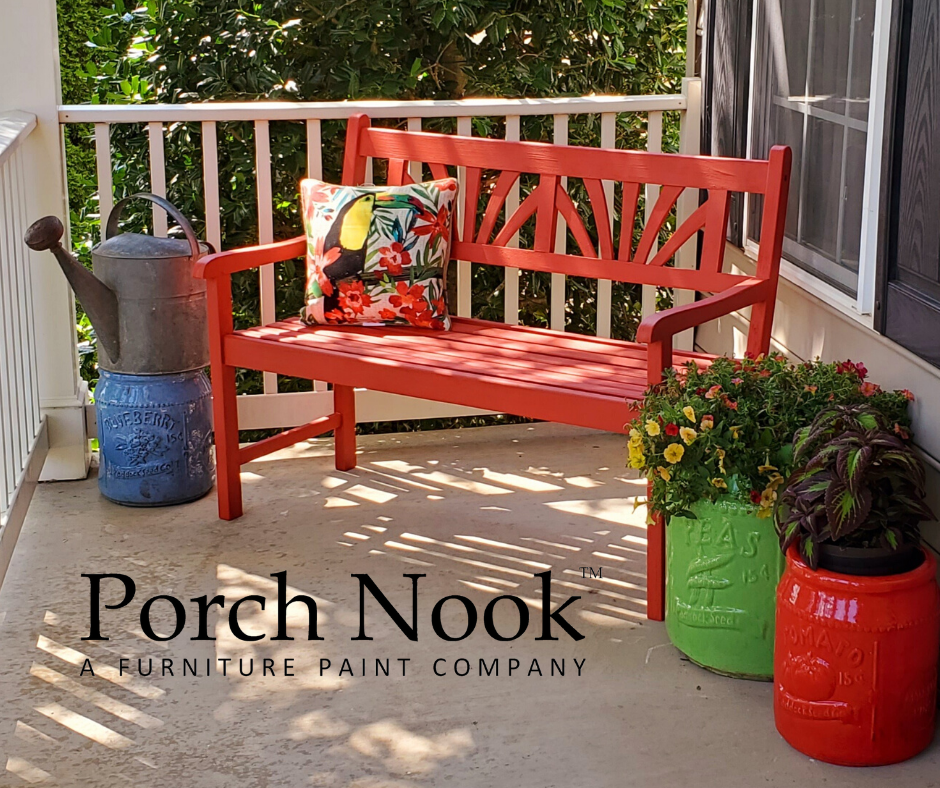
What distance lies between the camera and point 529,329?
11.8 feet

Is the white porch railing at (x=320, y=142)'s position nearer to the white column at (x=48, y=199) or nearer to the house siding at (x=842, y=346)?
the white column at (x=48, y=199)

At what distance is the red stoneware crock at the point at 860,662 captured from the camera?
2.25m

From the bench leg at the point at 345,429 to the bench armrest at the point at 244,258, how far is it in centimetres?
46

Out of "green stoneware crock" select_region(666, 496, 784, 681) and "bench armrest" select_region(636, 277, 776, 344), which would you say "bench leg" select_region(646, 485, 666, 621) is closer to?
"green stoneware crock" select_region(666, 496, 784, 681)

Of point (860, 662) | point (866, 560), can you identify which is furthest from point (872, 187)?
point (860, 662)

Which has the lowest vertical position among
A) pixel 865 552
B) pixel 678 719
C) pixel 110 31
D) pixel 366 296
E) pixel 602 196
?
pixel 678 719

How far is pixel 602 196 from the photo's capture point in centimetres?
351

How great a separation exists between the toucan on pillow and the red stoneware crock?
1.53 m

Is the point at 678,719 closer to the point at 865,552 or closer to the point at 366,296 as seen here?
the point at 865,552

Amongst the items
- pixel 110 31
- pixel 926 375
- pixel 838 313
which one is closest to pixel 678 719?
pixel 926 375

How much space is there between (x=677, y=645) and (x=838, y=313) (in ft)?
2.88

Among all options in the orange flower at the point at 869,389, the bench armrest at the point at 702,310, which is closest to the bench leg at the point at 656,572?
the bench armrest at the point at 702,310

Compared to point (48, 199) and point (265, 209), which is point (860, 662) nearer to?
point (265, 209)

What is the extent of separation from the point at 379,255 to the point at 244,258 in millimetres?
369
